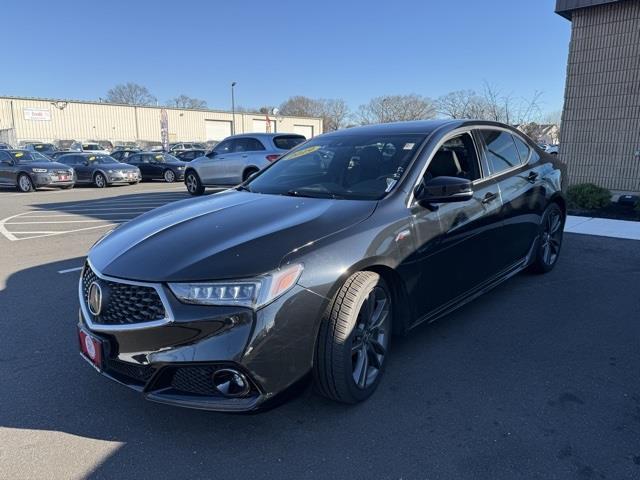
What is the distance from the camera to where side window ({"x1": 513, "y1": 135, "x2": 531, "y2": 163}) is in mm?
4759

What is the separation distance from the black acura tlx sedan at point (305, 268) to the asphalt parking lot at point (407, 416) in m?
0.31

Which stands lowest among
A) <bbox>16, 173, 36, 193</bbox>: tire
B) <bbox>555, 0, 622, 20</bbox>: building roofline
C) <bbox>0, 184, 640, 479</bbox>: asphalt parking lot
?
<bbox>0, 184, 640, 479</bbox>: asphalt parking lot

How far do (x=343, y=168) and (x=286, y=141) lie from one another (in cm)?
979

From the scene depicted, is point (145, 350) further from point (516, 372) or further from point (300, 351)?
point (516, 372)

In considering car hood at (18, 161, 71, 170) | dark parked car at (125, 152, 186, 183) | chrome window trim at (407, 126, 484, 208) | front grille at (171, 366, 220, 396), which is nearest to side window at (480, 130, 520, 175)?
chrome window trim at (407, 126, 484, 208)

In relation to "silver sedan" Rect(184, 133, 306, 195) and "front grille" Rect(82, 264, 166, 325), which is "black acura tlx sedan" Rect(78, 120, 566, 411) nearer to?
"front grille" Rect(82, 264, 166, 325)

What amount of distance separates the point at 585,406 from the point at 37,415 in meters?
3.21

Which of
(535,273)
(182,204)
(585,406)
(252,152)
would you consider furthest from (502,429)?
(252,152)

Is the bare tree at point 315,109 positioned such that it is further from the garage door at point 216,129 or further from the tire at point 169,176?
the tire at point 169,176

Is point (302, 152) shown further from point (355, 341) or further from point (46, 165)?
point (46, 165)

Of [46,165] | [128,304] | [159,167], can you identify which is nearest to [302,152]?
[128,304]

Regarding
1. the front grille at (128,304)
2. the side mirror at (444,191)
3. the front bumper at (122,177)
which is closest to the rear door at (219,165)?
the front bumper at (122,177)

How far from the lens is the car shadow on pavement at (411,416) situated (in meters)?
2.40

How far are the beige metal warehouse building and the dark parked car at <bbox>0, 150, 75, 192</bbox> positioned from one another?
3329cm
